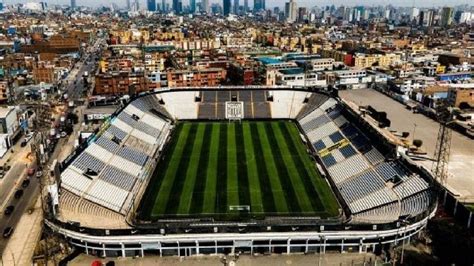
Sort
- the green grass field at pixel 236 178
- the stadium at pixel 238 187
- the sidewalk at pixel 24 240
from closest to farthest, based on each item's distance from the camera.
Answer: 1. the stadium at pixel 238 187
2. the sidewalk at pixel 24 240
3. the green grass field at pixel 236 178

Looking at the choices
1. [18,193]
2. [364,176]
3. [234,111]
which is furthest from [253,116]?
[18,193]

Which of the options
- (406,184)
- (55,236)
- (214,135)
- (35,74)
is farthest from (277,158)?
(35,74)

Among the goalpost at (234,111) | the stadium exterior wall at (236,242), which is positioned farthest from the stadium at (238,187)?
the goalpost at (234,111)

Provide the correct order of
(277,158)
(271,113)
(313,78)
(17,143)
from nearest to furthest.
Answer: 1. (277,158)
2. (17,143)
3. (271,113)
4. (313,78)

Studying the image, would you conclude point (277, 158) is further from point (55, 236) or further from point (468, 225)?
point (55, 236)

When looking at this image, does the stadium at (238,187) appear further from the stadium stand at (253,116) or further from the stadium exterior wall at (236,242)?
the stadium stand at (253,116)

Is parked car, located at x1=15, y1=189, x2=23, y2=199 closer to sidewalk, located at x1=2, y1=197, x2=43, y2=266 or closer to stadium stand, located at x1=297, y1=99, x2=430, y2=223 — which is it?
sidewalk, located at x1=2, y1=197, x2=43, y2=266
